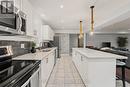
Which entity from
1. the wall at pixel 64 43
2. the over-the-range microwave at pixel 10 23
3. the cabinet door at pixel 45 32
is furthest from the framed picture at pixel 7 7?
the wall at pixel 64 43

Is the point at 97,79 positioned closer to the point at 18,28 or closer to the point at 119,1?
the point at 18,28

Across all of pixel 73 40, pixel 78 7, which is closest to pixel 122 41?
pixel 73 40

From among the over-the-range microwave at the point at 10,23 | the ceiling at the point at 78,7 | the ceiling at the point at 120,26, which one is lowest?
the over-the-range microwave at the point at 10,23

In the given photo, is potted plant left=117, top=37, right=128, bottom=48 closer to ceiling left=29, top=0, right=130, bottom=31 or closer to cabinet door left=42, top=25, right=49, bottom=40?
ceiling left=29, top=0, right=130, bottom=31

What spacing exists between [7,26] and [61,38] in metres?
11.1

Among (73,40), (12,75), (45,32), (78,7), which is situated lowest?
(12,75)

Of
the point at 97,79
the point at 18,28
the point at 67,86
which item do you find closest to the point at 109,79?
the point at 97,79

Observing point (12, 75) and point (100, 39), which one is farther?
point (100, 39)

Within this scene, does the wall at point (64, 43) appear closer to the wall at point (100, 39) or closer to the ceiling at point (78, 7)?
the wall at point (100, 39)

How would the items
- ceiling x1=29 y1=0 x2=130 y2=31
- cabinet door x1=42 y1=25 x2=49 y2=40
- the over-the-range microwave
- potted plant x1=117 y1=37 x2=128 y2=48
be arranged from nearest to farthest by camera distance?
1. the over-the-range microwave
2. ceiling x1=29 y1=0 x2=130 y2=31
3. cabinet door x1=42 y1=25 x2=49 y2=40
4. potted plant x1=117 y1=37 x2=128 y2=48

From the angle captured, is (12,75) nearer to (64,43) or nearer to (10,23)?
(10,23)

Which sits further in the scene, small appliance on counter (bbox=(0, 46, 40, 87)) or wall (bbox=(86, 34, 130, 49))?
wall (bbox=(86, 34, 130, 49))

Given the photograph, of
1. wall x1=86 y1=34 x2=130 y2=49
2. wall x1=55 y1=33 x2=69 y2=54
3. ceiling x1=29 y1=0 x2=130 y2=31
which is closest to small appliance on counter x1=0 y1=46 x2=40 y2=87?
ceiling x1=29 y1=0 x2=130 y2=31

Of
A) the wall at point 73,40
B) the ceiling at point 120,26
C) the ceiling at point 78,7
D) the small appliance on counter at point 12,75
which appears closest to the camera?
the small appliance on counter at point 12,75
